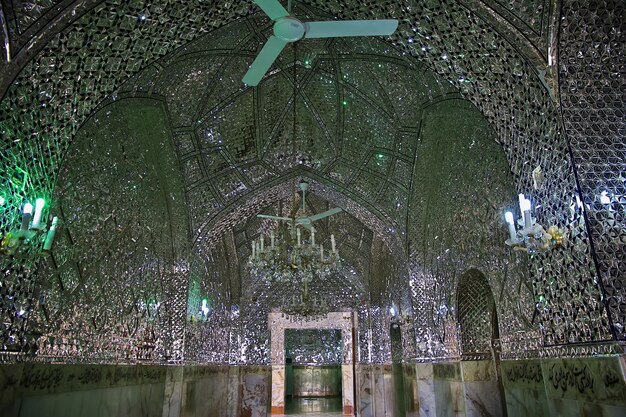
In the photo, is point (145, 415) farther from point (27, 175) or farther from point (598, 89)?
point (598, 89)

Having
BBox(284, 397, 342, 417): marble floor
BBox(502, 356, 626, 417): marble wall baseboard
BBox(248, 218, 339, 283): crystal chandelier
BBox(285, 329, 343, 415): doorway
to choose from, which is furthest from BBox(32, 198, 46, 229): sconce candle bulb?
BBox(285, 329, 343, 415): doorway

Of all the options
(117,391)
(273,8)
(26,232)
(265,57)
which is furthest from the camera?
(117,391)

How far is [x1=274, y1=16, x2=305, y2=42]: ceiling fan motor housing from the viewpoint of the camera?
388 cm

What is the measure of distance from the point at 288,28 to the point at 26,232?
9.58 ft

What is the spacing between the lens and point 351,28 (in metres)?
3.81

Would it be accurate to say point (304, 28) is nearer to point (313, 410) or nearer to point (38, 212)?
point (38, 212)

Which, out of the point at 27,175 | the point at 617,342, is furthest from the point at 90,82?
the point at 617,342

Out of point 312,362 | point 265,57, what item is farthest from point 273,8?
point 312,362

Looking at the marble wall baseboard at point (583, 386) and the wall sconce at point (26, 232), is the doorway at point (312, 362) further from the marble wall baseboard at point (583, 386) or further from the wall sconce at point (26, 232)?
the wall sconce at point (26, 232)

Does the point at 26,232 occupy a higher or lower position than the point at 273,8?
lower

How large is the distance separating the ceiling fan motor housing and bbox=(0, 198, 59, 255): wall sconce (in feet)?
9.14

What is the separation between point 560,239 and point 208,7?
4.70 meters

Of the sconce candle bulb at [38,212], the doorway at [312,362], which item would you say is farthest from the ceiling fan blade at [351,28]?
the doorway at [312,362]

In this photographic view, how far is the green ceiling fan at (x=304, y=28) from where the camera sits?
3724 mm
